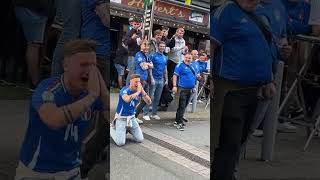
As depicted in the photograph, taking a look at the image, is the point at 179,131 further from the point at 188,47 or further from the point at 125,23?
the point at 125,23

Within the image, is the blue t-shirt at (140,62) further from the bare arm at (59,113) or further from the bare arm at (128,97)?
the bare arm at (59,113)

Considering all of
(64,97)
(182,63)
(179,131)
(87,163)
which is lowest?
(87,163)

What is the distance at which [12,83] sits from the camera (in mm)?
1812

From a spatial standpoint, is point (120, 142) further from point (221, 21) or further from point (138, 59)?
point (221, 21)

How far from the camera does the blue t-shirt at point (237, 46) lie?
181 cm

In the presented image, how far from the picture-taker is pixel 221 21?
71.4 inches

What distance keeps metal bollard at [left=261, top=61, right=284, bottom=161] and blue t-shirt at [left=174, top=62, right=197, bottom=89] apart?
0.35m

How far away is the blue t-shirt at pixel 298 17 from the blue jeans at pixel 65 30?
82 cm

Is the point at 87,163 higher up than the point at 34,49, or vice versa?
the point at 34,49

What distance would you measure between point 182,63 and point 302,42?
0.54 m

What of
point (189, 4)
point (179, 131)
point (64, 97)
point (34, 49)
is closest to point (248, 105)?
point (179, 131)

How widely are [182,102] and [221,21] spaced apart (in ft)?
1.13

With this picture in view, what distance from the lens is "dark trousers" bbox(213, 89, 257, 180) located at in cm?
189

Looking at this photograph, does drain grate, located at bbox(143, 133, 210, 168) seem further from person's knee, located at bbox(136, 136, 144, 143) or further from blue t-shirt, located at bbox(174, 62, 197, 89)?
blue t-shirt, located at bbox(174, 62, 197, 89)
